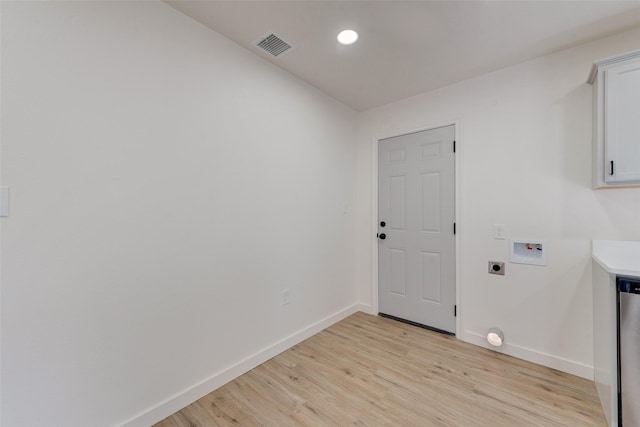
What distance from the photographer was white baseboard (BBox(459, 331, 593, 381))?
6.45 feet

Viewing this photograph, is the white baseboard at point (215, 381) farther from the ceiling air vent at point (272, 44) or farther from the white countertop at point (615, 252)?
the ceiling air vent at point (272, 44)

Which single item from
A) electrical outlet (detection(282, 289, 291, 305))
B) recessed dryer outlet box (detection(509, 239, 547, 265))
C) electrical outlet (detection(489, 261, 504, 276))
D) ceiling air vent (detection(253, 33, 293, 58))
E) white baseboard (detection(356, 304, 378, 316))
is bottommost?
white baseboard (detection(356, 304, 378, 316))

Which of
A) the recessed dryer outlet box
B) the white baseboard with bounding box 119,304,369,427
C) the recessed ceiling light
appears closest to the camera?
the white baseboard with bounding box 119,304,369,427

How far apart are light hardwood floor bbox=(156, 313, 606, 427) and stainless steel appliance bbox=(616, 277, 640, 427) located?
28 centimetres

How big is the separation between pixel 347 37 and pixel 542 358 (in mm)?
3047

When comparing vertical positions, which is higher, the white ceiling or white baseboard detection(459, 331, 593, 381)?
the white ceiling

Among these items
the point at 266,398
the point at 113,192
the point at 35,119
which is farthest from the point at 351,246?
the point at 35,119

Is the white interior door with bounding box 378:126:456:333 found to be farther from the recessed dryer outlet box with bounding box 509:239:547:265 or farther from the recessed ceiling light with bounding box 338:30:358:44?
the recessed ceiling light with bounding box 338:30:358:44

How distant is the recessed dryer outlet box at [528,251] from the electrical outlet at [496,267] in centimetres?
10

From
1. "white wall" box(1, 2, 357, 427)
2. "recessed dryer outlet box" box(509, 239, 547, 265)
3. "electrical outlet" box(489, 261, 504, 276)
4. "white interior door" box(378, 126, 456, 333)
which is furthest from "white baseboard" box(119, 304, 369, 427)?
"recessed dryer outlet box" box(509, 239, 547, 265)

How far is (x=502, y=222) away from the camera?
2.32m

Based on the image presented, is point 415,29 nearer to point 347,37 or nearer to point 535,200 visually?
point 347,37

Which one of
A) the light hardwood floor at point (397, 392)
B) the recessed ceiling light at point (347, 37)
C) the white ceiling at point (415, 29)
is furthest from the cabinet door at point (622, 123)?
the recessed ceiling light at point (347, 37)

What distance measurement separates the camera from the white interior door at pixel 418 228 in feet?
8.68
